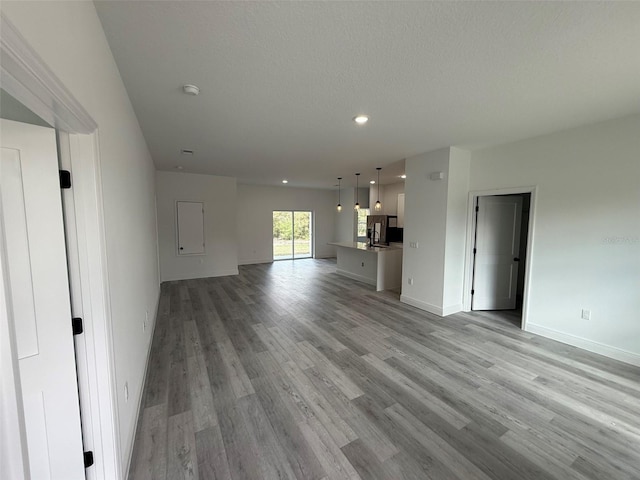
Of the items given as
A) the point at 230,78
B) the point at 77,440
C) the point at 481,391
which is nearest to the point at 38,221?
the point at 77,440

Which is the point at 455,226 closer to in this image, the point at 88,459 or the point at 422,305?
the point at 422,305

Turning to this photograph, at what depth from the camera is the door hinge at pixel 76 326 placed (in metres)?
1.35

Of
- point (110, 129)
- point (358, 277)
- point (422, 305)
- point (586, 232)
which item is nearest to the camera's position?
point (110, 129)

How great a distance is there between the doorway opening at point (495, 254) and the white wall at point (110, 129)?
471 centimetres

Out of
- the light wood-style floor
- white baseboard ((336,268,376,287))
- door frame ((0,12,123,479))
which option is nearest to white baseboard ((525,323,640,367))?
the light wood-style floor

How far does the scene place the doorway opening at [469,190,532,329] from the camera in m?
4.41

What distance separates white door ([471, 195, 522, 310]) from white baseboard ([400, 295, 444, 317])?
0.72 m

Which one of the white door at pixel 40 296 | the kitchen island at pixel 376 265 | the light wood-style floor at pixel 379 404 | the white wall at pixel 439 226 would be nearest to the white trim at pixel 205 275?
the light wood-style floor at pixel 379 404

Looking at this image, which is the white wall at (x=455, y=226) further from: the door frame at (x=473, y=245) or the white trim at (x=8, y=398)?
the white trim at (x=8, y=398)

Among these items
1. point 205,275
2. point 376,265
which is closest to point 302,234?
point 205,275

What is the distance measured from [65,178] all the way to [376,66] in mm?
2049

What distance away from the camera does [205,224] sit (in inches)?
266

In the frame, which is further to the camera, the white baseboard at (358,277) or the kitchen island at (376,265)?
the white baseboard at (358,277)

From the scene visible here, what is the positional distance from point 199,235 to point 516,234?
6.83 m
